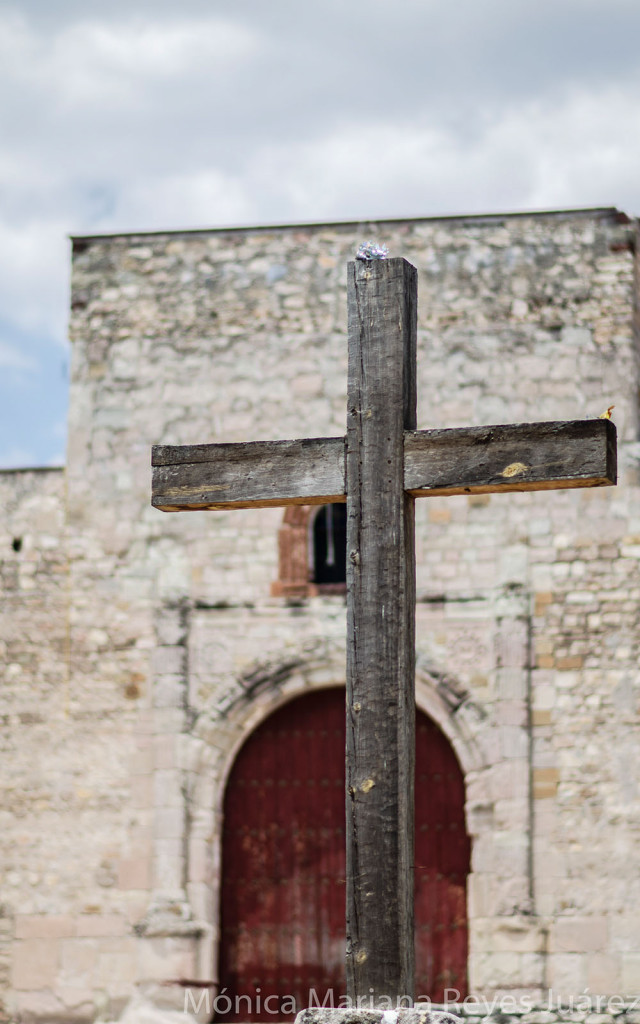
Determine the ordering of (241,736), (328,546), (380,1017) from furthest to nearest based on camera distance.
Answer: (328,546) < (241,736) < (380,1017)

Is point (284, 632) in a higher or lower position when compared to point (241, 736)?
higher

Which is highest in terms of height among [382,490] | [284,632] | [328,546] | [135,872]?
[328,546]

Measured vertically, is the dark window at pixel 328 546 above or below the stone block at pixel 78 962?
above

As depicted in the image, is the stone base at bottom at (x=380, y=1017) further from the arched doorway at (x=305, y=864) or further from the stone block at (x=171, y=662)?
the stone block at (x=171, y=662)

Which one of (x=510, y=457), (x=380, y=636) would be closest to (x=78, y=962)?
(x=380, y=636)

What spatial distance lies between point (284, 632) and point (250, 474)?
580 cm

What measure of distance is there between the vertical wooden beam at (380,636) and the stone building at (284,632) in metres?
5.69

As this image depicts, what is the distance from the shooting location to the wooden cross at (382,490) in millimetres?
4785

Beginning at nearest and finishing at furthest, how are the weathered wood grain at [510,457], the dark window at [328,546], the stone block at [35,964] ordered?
the weathered wood grain at [510,457] → the stone block at [35,964] → the dark window at [328,546]

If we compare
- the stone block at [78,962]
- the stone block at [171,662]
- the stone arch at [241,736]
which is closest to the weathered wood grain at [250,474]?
the stone arch at [241,736]

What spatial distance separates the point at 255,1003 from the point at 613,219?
5.85 meters

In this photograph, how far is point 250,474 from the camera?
5.24 m

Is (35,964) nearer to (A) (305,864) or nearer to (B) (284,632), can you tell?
(A) (305,864)

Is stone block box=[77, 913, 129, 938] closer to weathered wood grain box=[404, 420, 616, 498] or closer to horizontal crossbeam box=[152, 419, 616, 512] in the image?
horizontal crossbeam box=[152, 419, 616, 512]
